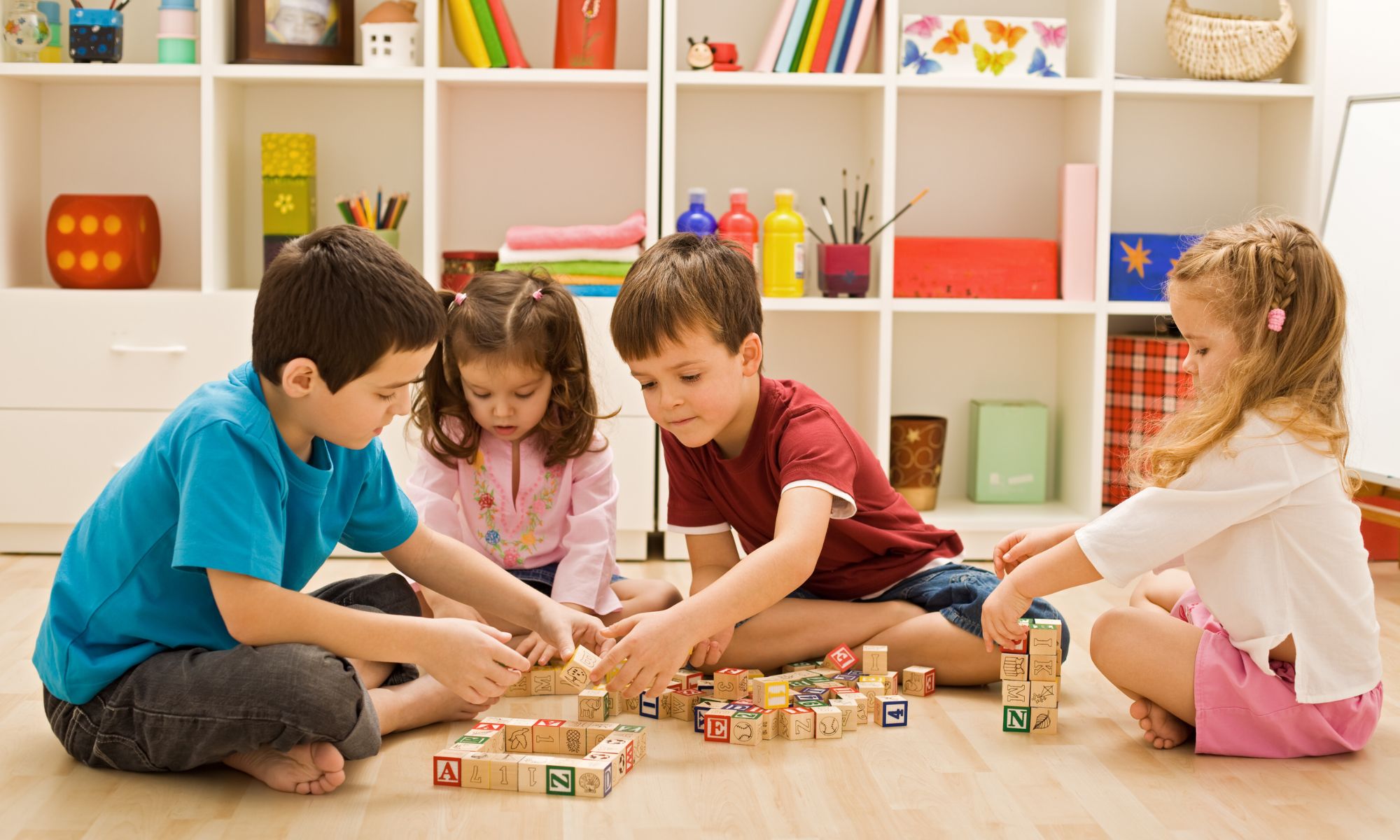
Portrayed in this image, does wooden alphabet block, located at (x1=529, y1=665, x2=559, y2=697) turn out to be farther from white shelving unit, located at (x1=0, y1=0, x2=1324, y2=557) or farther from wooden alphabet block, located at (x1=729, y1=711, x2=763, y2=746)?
white shelving unit, located at (x1=0, y1=0, x2=1324, y2=557)

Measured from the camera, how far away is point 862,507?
5.91 feet

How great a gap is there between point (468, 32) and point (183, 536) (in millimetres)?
1729

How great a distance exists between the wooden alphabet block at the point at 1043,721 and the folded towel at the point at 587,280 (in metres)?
1.38

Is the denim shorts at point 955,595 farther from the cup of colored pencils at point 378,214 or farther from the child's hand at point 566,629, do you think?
the cup of colored pencils at point 378,214

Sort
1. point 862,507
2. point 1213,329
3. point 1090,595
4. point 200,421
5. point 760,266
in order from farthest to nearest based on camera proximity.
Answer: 1. point 760,266
2. point 1090,595
3. point 862,507
4. point 1213,329
5. point 200,421

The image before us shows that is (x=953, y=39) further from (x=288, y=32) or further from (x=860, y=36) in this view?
(x=288, y=32)

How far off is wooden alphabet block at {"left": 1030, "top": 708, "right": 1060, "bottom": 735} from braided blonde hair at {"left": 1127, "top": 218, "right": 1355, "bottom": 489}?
11.9 inches

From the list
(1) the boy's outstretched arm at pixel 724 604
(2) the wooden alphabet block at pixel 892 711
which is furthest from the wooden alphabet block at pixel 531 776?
(2) the wooden alphabet block at pixel 892 711

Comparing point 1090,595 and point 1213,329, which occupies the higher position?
point 1213,329

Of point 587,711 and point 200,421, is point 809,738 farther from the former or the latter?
point 200,421

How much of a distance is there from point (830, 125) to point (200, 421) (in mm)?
2012

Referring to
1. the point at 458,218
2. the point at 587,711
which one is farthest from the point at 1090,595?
the point at 458,218

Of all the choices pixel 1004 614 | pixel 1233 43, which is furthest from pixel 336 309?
pixel 1233 43

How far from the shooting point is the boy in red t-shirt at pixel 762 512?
1.58 meters
